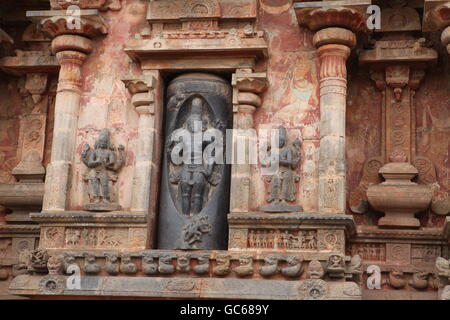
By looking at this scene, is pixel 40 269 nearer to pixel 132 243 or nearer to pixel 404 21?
pixel 132 243

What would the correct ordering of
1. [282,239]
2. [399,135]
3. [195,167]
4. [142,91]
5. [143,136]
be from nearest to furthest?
[282,239], [195,167], [143,136], [142,91], [399,135]

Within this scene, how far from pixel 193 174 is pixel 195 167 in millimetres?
110

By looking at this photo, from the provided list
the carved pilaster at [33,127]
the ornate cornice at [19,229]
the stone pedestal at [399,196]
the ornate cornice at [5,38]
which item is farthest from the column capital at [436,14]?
the ornate cornice at [19,229]

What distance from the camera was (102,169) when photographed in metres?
14.1

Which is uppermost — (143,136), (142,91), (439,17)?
(439,17)

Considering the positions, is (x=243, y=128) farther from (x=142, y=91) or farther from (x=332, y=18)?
(x=332, y=18)

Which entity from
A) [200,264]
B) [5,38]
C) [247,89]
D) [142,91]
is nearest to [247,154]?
[247,89]

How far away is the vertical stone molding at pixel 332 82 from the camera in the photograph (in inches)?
529

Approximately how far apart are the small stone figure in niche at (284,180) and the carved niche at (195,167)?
2.55 ft

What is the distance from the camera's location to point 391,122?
14.7 meters

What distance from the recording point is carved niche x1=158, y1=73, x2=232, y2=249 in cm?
1377

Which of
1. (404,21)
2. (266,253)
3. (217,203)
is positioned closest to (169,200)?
(217,203)

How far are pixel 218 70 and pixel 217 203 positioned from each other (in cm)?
206

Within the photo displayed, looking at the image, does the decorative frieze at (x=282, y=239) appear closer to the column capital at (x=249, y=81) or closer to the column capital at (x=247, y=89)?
the column capital at (x=247, y=89)
